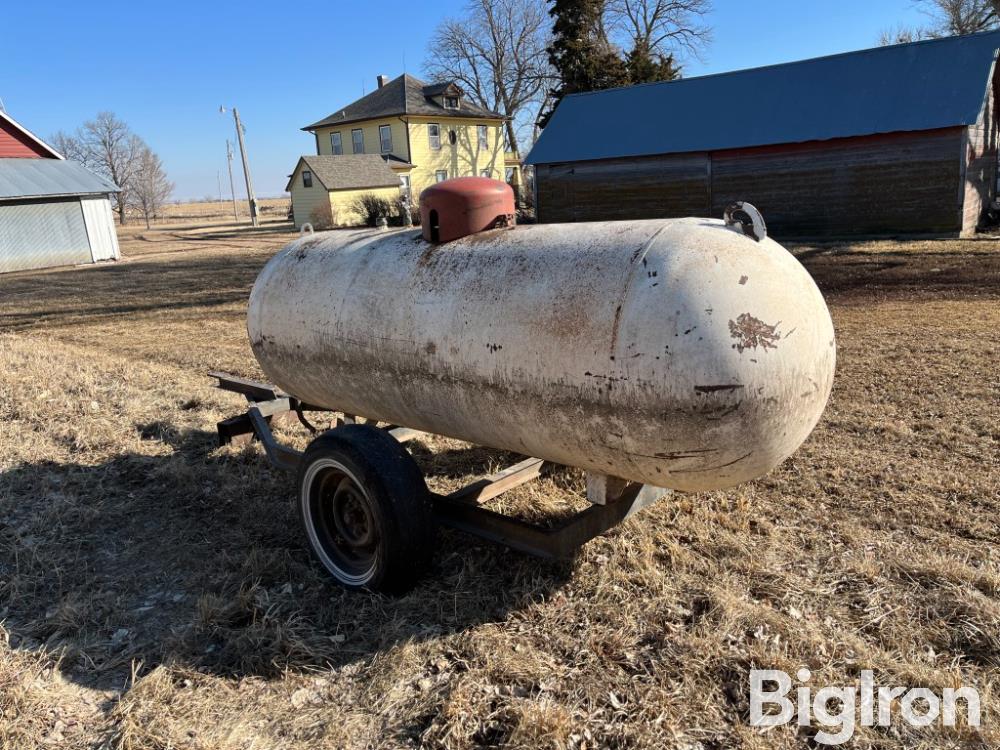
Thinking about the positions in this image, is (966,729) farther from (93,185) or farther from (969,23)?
(969,23)

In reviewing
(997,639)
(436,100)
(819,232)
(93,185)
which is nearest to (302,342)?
(997,639)

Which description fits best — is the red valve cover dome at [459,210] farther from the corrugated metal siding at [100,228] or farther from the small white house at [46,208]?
the corrugated metal siding at [100,228]

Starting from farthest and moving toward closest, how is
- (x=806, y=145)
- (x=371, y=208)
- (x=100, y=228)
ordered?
(x=371, y=208) < (x=100, y=228) < (x=806, y=145)

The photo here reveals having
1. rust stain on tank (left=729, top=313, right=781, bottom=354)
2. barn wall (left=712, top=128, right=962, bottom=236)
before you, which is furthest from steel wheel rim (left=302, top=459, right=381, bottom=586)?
barn wall (left=712, top=128, right=962, bottom=236)

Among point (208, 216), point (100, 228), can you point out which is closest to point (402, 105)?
point (100, 228)

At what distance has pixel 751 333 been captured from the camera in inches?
105

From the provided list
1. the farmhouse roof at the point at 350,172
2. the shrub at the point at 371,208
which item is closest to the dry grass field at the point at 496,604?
the shrub at the point at 371,208

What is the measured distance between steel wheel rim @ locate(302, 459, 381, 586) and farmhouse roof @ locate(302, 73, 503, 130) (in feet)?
136

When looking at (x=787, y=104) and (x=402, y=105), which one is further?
→ (x=402, y=105)

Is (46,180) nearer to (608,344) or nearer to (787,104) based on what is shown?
(787,104)

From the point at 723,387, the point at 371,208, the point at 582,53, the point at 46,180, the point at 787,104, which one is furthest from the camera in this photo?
the point at 371,208

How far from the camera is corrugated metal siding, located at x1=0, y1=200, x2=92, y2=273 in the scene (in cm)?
2334

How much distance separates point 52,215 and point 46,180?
1170 mm

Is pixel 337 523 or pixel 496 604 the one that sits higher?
pixel 337 523
